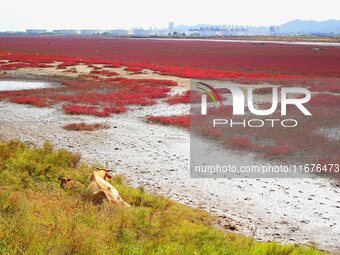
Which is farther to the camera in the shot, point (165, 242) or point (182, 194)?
point (182, 194)

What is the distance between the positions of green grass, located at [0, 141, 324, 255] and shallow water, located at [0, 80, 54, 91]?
929 inches

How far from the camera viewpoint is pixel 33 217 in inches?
270

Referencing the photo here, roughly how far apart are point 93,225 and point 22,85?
30.2 meters

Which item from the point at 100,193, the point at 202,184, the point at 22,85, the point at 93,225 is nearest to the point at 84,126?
the point at 202,184

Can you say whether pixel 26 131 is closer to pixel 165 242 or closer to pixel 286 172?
pixel 286 172

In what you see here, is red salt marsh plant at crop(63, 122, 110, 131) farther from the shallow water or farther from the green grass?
the shallow water

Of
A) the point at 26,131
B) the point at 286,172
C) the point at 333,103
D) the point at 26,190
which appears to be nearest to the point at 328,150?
the point at 286,172

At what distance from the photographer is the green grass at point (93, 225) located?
19.6 feet

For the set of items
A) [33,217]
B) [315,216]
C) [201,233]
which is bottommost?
[315,216]

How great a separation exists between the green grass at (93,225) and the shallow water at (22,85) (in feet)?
77.4

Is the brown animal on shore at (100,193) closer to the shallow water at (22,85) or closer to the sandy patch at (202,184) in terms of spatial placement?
the sandy patch at (202,184)

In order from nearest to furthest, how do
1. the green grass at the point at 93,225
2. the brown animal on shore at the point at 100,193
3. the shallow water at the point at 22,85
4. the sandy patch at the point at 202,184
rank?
the green grass at the point at 93,225
the brown animal on shore at the point at 100,193
the sandy patch at the point at 202,184
the shallow water at the point at 22,85

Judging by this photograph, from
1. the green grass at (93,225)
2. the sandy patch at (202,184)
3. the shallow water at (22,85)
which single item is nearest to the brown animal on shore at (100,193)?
the green grass at (93,225)

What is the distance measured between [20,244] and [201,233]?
3420 mm
